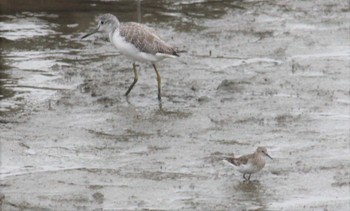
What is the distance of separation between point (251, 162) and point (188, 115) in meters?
2.87

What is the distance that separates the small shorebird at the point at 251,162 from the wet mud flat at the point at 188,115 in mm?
201

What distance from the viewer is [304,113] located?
14.0m

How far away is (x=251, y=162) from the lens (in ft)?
37.0

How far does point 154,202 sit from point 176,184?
23.6 inches

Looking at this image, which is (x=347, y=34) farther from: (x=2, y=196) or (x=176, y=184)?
(x=2, y=196)

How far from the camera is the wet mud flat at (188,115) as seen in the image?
11195 millimetres

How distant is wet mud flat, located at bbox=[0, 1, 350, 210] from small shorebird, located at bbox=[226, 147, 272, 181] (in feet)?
0.66

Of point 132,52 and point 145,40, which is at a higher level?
point 145,40

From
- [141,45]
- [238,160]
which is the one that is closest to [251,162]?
[238,160]

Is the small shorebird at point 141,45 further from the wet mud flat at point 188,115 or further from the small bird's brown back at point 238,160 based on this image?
the small bird's brown back at point 238,160

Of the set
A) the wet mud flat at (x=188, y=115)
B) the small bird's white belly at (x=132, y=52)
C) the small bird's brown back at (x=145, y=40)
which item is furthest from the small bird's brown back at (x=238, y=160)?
the small bird's white belly at (x=132, y=52)

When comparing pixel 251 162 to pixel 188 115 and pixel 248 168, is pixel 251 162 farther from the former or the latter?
pixel 188 115

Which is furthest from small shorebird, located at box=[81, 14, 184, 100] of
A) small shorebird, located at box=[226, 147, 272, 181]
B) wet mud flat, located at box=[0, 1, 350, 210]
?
small shorebird, located at box=[226, 147, 272, 181]

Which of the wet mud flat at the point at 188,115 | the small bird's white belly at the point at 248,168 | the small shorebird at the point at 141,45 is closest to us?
the wet mud flat at the point at 188,115
